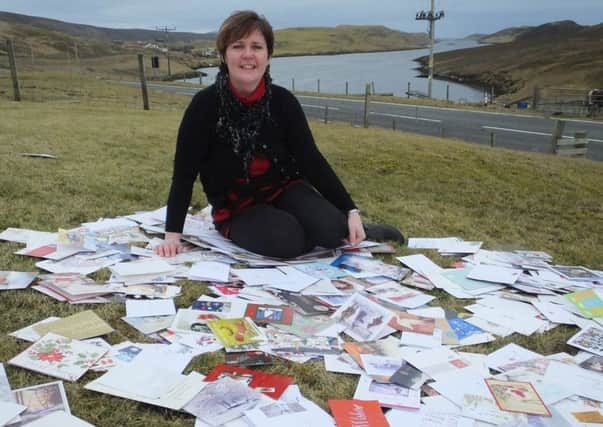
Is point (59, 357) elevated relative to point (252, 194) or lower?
lower

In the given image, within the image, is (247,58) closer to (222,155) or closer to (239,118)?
(239,118)

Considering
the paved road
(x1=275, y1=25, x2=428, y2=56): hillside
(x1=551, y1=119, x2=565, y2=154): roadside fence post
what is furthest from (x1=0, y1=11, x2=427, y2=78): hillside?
(x1=551, y1=119, x2=565, y2=154): roadside fence post

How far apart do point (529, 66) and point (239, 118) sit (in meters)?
49.3

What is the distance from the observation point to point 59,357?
1.71 meters

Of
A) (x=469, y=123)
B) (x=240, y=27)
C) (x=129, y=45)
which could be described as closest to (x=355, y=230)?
(x=240, y=27)

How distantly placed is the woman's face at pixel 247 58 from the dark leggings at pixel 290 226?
69 centimetres

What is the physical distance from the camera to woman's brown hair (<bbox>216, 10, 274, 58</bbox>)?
98.2 inches

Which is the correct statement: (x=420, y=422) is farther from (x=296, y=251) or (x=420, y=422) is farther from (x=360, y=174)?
(x=360, y=174)

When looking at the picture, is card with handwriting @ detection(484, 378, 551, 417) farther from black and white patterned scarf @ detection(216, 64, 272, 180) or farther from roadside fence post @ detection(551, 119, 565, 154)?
roadside fence post @ detection(551, 119, 565, 154)

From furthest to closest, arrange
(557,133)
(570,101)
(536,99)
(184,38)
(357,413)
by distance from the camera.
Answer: (184,38) < (536,99) < (570,101) < (557,133) < (357,413)

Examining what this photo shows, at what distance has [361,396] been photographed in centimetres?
163

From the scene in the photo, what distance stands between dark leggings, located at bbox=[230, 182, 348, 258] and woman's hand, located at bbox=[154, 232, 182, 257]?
0.31m

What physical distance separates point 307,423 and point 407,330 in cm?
75

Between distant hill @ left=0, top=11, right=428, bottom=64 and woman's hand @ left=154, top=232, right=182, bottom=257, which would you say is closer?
woman's hand @ left=154, top=232, right=182, bottom=257
